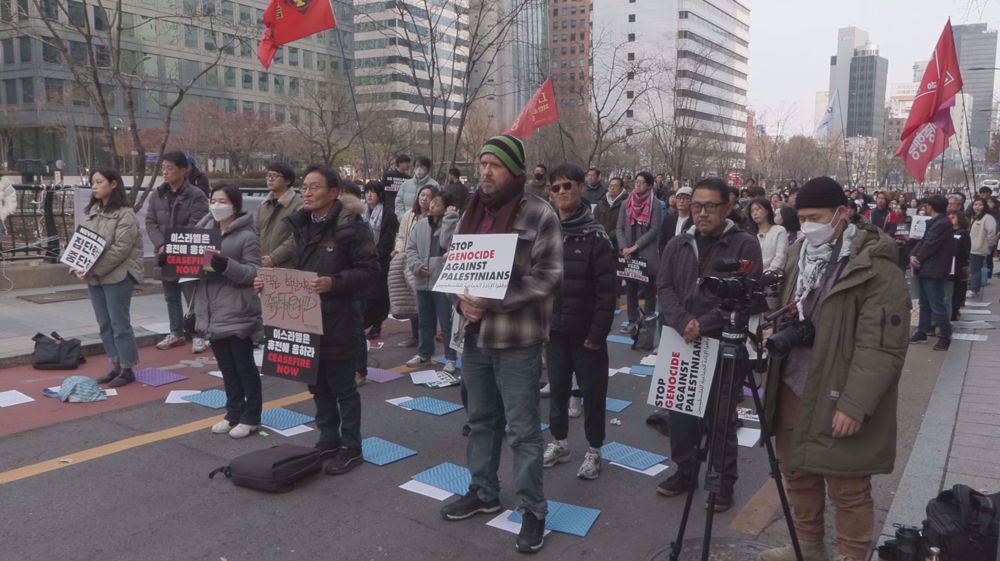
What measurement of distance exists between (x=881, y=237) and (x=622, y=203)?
6573 mm

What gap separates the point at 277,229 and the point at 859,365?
4.32 m

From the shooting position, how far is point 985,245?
13.1 m

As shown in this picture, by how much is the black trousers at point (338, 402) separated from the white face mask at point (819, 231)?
2.95 metres

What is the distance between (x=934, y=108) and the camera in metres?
12.0

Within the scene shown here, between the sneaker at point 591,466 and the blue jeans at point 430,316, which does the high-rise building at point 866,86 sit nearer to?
the blue jeans at point 430,316

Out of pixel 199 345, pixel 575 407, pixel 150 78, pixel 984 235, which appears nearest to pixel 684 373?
pixel 575 407

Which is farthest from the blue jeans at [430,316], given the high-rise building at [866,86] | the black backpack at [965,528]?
the high-rise building at [866,86]

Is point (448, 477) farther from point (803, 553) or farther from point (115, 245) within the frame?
point (115, 245)

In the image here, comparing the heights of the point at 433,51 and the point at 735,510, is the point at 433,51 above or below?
above

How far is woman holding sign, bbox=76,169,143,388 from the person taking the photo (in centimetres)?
673

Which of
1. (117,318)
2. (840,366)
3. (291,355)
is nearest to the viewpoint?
(840,366)

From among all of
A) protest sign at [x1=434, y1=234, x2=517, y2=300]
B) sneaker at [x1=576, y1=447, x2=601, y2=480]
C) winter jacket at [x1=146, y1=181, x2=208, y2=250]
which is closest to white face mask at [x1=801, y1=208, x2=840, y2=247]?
protest sign at [x1=434, y1=234, x2=517, y2=300]

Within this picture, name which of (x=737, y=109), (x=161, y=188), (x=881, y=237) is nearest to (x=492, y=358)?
(x=881, y=237)

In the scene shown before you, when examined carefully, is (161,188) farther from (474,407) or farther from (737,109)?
(737,109)
